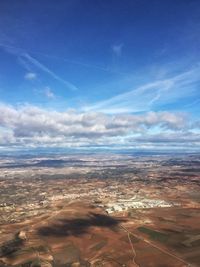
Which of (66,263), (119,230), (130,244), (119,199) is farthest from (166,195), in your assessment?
(66,263)

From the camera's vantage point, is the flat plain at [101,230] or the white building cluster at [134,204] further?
the white building cluster at [134,204]

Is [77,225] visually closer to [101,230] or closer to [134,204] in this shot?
[101,230]

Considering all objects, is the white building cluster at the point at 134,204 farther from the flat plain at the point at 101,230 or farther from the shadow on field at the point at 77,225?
the shadow on field at the point at 77,225

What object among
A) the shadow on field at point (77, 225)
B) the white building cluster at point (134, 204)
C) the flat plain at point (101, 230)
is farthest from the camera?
the white building cluster at point (134, 204)

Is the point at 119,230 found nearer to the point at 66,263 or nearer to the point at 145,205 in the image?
the point at 66,263

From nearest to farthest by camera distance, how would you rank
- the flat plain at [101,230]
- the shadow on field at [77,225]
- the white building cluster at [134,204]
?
the flat plain at [101,230] < the shadow on field at [77,225] < the white building cluster at [134,204]

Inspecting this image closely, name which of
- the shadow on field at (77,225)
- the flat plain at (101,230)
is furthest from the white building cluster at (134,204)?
the shadow on field at (77,225)

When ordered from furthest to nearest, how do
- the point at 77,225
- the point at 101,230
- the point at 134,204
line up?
1. the point at 134,204
2. the point at 77,225
3. the point at 101,230

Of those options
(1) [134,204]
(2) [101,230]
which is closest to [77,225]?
(2) [101,230]
